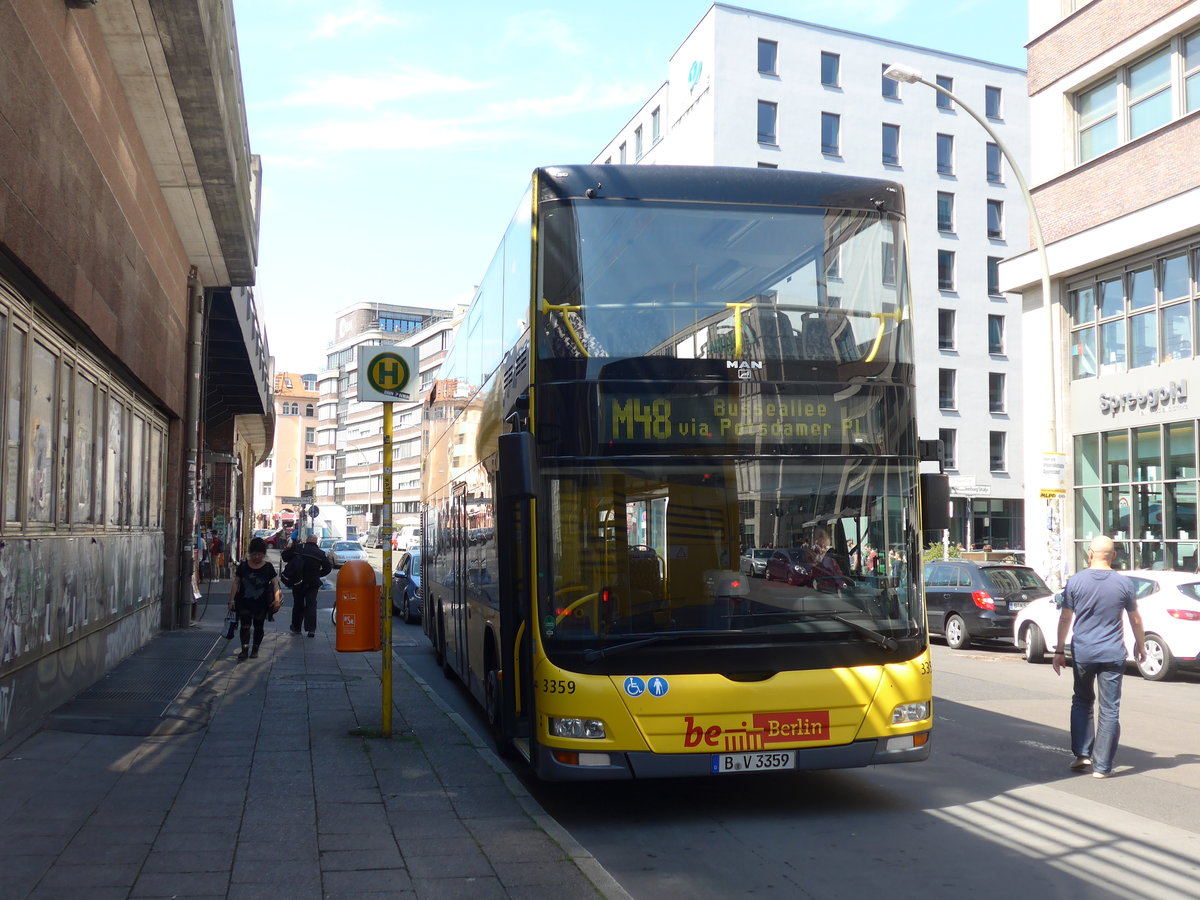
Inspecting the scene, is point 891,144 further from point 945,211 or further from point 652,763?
point 652,763

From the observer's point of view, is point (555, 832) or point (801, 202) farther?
point (801, 202)

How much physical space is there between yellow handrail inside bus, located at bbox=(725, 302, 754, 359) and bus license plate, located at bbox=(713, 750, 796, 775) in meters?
2.38

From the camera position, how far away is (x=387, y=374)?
10.1 metres

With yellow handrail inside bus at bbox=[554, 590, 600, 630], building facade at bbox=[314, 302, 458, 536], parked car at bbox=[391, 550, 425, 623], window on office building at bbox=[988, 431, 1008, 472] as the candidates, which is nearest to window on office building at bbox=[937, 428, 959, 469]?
window on office building at bbox=[988, 431, 1008, 472]

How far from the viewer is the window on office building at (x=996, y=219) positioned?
5712 cm

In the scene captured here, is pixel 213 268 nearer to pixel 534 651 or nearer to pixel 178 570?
pixel 178 570

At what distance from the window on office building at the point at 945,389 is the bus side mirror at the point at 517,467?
50.5 meters

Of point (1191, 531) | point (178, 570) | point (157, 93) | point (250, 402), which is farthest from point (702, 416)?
point (250, 402)

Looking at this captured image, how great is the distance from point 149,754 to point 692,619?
431cm

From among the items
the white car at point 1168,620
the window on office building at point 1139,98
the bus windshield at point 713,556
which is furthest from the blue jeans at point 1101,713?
the window on office building at point 1139,98

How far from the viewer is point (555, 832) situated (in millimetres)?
6688

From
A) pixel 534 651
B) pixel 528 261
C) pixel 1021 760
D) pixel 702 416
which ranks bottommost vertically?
pixel 1021 760

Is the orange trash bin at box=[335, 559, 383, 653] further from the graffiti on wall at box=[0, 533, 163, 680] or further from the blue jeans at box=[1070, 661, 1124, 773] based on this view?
the blue jeans at box=[1070, 661, 1124, 773]

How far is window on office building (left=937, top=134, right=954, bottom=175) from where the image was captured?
56312 mm
